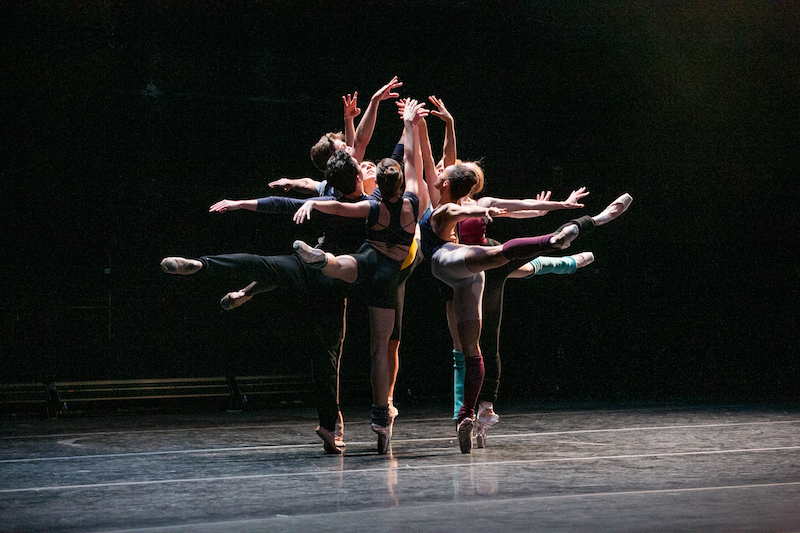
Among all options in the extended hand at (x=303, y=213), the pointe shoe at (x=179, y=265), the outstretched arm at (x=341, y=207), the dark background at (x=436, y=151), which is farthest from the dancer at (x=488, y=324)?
the dark background at (x=436, y=151)

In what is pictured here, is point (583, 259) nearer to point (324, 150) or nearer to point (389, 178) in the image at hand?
point (389, 178)

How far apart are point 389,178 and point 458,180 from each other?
1.08ft

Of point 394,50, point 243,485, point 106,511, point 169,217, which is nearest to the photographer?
point 106,511

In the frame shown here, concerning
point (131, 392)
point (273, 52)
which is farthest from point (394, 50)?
point (131, 392)

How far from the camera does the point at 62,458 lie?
4.15 metres

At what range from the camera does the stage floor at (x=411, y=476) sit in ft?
8.95

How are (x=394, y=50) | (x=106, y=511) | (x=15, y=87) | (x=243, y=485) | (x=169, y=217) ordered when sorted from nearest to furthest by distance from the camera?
(x=106, y=511) → (x=243, y=485) → (x=15, y=87) → (x=169, y=217) → (x=394, y=50)

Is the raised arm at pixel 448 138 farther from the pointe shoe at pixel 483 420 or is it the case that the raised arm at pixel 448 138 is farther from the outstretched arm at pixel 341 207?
the pointe shoe at pixel 483 420

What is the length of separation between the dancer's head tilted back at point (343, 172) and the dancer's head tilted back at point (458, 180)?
0.40 metres

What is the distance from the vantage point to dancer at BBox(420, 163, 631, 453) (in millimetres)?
3959

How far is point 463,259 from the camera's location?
3.89 metres

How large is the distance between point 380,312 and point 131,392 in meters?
2.81

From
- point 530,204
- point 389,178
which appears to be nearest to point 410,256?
point 389,178

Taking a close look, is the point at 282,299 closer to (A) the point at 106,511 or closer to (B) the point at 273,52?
(B) the point at 273,52
